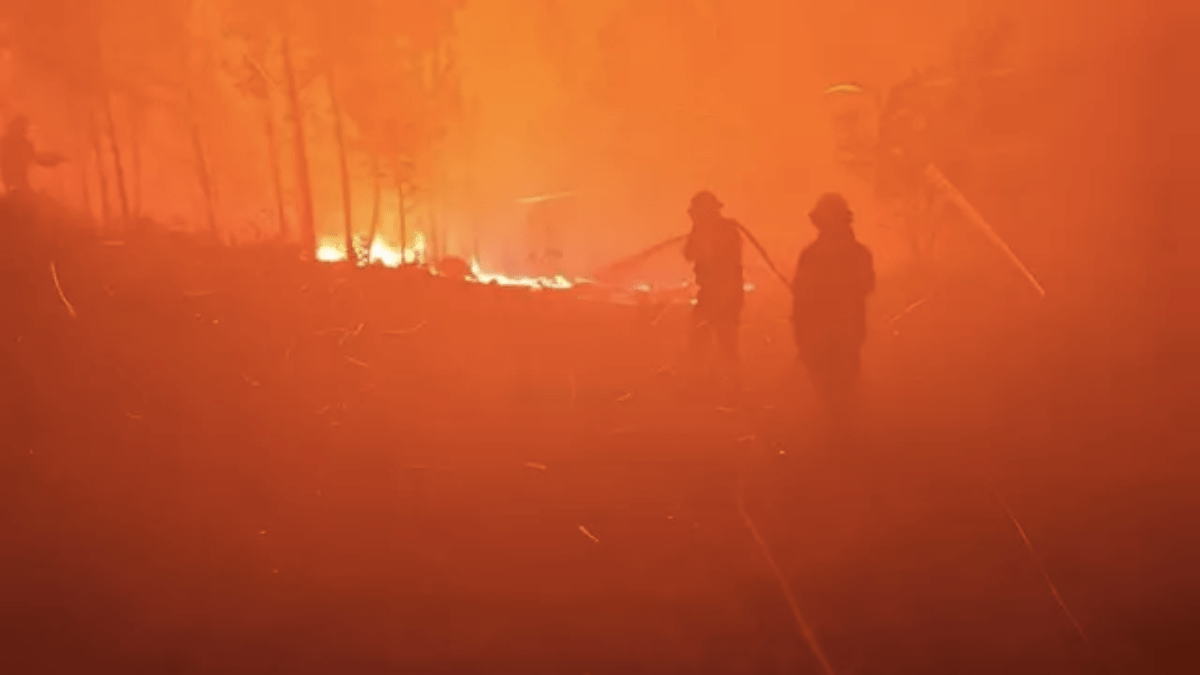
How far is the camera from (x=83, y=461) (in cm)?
91

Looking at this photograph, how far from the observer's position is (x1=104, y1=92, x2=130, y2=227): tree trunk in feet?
2.84

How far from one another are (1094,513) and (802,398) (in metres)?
0.50

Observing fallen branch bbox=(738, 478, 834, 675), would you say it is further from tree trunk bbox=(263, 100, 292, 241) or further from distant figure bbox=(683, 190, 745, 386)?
tree trunk bbox=(263, 100, 292, 241)

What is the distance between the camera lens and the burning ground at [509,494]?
894 millimetres

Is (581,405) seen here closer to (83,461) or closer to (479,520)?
(479,520)

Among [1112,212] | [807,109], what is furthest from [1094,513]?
[807,109]

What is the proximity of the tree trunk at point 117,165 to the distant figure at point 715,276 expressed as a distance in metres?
0.65

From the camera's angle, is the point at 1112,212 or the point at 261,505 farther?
the point at 1112,212

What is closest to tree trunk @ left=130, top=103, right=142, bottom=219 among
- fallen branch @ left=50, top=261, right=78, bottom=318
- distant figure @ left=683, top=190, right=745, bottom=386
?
fallen branch @ left=50, top=261, right=78, bottom=318

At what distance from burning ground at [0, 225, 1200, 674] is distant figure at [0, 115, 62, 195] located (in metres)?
0.11

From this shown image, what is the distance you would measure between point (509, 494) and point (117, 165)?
62 cm

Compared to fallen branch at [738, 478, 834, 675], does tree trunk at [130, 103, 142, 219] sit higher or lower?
higher

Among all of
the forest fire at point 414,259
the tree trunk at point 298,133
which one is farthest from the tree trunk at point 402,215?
the tree trunk at point 298,133

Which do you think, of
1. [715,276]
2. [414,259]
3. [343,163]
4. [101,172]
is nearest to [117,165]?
[101,172]
